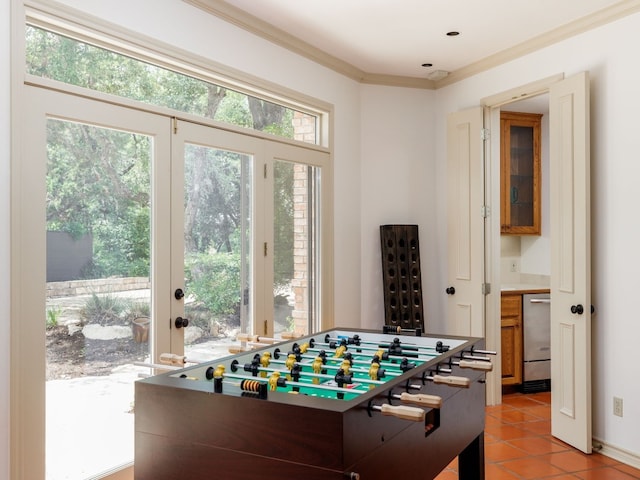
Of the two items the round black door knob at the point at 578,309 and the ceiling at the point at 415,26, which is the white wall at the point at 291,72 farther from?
the round black door knob at the point at 578,309

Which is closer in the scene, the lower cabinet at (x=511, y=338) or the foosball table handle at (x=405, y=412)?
the foosball table handle at (x=405, y=412)

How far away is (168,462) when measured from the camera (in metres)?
1.77

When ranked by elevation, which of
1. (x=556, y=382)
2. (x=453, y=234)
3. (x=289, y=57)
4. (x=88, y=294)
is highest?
(x=289, y=57)

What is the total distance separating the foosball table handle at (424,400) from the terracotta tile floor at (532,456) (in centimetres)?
180

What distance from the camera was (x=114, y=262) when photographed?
110 inches

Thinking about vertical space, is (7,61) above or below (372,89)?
below

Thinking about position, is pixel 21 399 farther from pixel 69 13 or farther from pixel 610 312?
pixel 610 312

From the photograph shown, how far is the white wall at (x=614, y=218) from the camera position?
3.32m

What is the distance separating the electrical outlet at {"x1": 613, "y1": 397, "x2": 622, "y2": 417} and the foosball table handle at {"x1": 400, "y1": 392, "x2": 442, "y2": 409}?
7.57 ft

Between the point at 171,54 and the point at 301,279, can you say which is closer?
the point at 171,54

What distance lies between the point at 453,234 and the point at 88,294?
9.83ft

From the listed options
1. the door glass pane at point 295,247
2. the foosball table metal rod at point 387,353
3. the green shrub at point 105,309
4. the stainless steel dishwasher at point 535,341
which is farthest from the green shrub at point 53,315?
the stainless steel dishwasher at point 535,341

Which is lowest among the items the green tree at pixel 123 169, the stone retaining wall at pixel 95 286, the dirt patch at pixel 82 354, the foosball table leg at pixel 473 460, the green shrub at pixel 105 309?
the foosball table leg at pixel 473 460

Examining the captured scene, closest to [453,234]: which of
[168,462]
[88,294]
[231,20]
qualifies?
[231,20]
